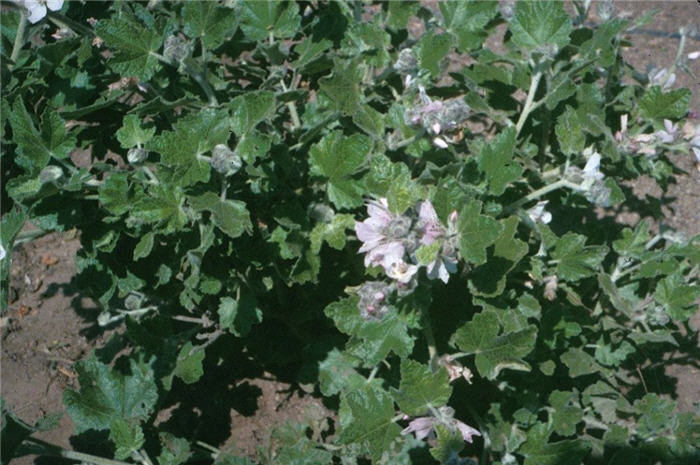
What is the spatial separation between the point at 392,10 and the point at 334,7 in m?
0.24

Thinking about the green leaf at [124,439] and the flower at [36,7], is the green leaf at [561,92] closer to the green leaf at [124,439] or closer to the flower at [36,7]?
the flower at [36,7]

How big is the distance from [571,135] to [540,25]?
1.27 feet

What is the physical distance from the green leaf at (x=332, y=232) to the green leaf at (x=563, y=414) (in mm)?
911

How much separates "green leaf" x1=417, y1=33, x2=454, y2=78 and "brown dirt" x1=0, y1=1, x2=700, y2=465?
1274 millimetres

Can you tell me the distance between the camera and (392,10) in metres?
2.61

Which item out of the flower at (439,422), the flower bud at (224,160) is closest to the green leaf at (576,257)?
the flower at (439,422)

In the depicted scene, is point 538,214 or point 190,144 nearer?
point 190,144

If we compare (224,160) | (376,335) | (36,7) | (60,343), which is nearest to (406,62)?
(224,160)

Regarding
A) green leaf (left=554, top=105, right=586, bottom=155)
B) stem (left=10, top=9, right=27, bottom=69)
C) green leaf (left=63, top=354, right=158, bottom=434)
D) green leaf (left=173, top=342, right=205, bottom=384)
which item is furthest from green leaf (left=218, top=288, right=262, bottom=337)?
green leaf (left=554, top=105, right=586, bottom=155)

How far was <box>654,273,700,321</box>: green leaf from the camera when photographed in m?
2.45

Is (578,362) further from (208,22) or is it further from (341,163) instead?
(208,22)

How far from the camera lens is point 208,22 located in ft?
7.05

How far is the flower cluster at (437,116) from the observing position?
6.79 feet

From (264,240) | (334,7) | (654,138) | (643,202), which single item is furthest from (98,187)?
(643,202)
